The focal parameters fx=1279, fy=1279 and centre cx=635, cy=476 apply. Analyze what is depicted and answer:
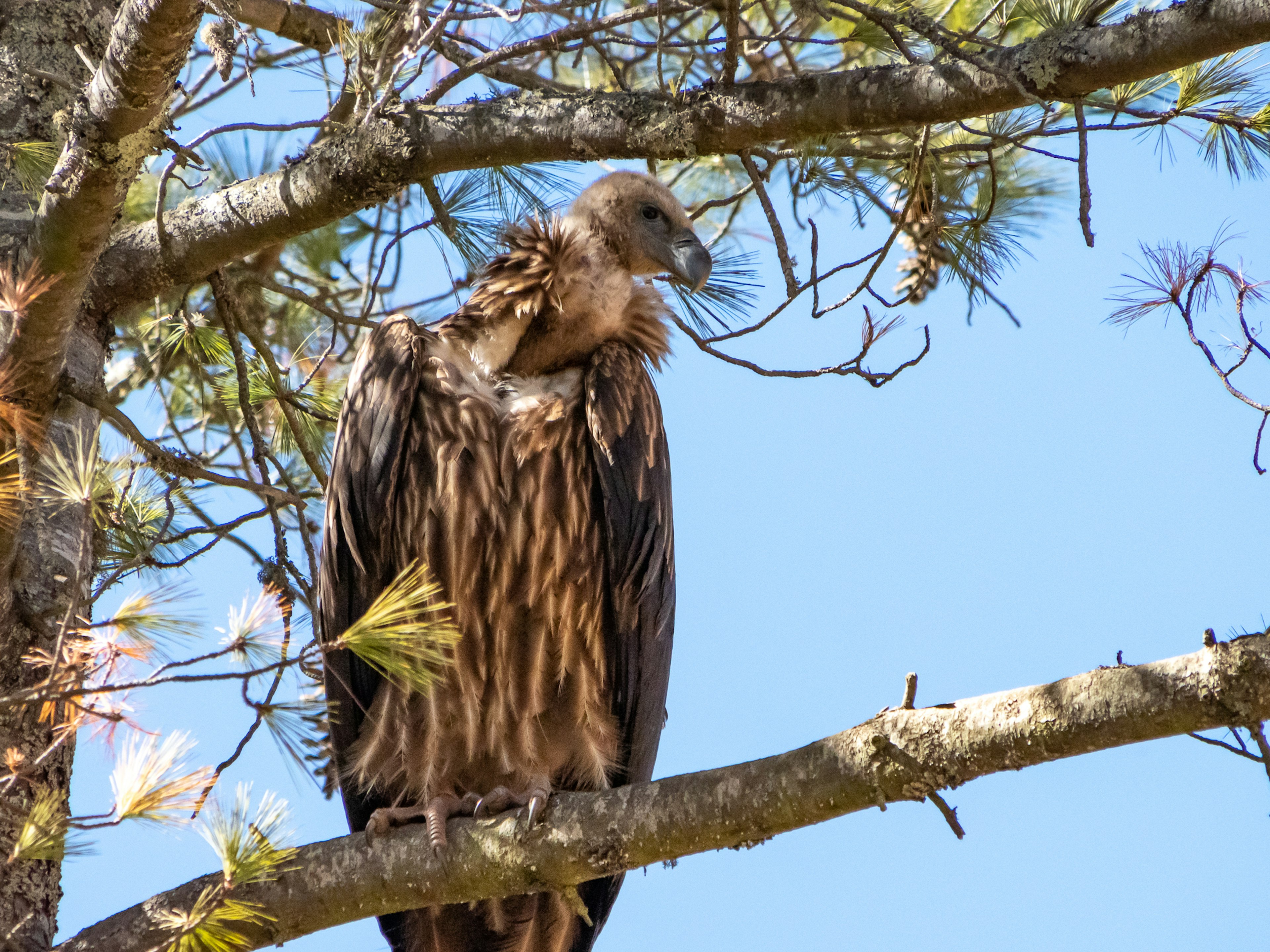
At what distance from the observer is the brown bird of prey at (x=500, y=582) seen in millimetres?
3680

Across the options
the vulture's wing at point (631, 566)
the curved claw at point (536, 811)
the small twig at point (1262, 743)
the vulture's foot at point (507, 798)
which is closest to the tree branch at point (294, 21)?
the vulture's wing at point (631, 566)

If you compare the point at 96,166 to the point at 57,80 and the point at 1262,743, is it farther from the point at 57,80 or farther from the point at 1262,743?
the point at 1262,743

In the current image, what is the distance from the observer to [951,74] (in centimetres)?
303

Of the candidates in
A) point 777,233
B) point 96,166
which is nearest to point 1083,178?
point 777,233

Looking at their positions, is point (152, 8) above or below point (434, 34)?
below

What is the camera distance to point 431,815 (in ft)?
9.99

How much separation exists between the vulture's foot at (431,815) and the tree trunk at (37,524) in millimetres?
740

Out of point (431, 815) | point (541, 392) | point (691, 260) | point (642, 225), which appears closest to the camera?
point (431, 815)

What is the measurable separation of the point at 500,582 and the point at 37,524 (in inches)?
49.9

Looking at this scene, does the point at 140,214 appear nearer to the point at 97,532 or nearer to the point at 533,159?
the point at 97,532

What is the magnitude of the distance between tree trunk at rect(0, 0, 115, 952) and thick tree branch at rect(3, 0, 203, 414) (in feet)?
0.51

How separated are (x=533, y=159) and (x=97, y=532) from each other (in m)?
1.59

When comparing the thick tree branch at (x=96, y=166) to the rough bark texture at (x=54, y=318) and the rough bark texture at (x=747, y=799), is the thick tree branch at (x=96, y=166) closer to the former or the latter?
the rough bark texture at (x=54, y=318)

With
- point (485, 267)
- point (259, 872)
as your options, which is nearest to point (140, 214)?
point (485, 267)
